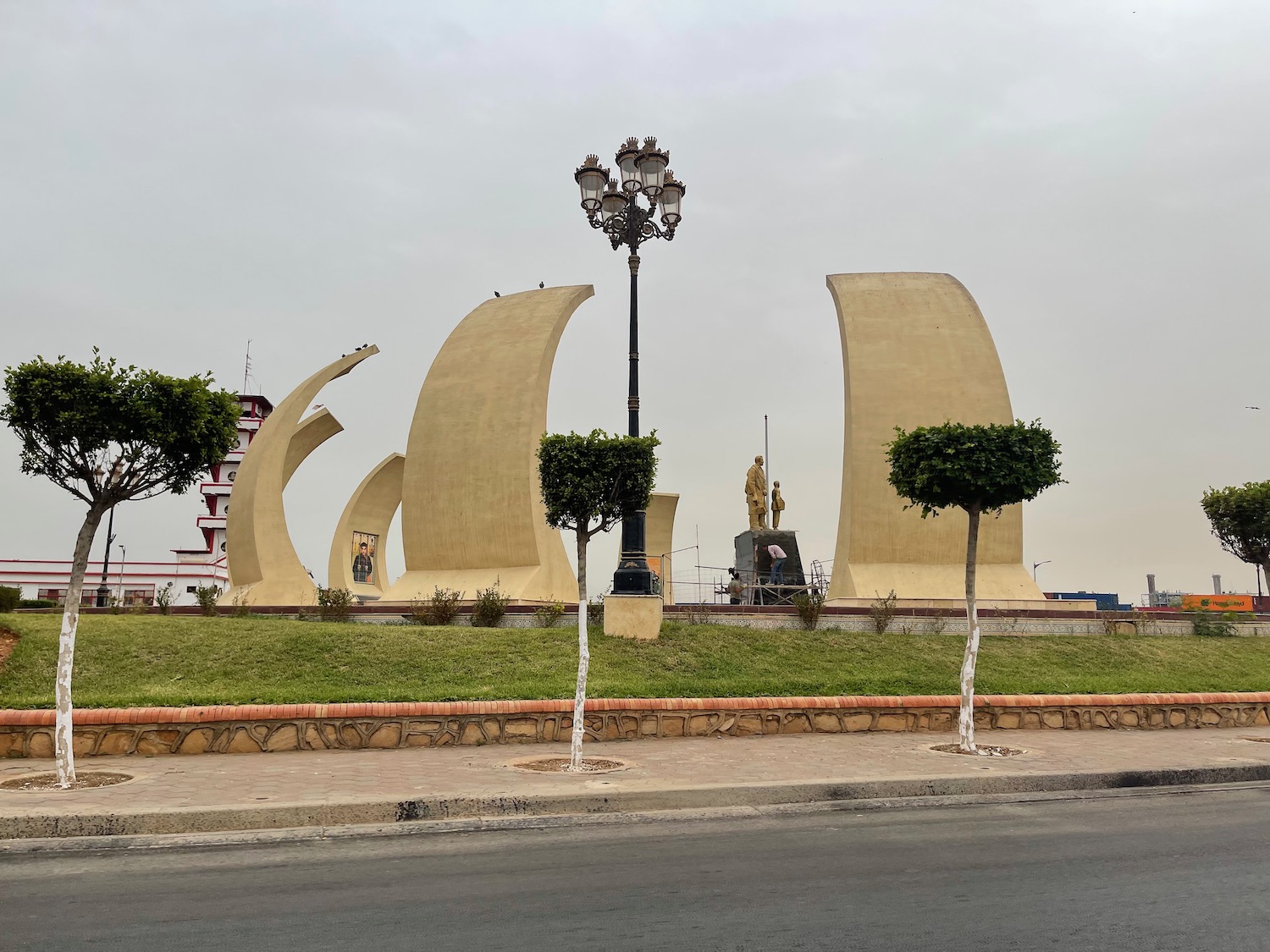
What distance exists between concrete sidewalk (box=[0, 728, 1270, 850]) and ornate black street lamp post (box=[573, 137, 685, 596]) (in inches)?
174

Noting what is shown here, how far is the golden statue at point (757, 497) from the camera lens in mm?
28578

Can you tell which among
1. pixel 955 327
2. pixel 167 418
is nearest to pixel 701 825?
pixel 167 418

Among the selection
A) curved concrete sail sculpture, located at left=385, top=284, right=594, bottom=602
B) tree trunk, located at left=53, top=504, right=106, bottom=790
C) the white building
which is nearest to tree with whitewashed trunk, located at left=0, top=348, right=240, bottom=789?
tree trunk, located at left=53, top=504, right=106, bottom=790

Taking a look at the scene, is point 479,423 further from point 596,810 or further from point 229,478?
point 229,478

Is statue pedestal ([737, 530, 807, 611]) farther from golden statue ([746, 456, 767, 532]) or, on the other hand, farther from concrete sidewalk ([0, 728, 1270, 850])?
concrete sidewalk ([0, 728, 1270, 850])

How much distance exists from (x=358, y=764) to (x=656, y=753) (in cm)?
250

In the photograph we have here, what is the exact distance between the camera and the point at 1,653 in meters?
11.7

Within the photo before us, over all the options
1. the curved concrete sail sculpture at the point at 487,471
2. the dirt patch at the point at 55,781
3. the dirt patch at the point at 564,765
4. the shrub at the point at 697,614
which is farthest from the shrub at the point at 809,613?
the dirt patch at the point at 55,781

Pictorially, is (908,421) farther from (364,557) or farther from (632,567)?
(364,557)

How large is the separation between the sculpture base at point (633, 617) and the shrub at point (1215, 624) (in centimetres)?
1166

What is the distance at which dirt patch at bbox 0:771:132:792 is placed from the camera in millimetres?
6336

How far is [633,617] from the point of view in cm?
1391

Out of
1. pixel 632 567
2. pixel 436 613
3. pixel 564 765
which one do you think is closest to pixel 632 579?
pixel 632 567

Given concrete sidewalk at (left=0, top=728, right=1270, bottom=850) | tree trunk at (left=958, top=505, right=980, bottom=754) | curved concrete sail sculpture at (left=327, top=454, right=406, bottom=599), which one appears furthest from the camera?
curved concrete sail sculpture at (left=327, top=454, right=406, bottom=599)
